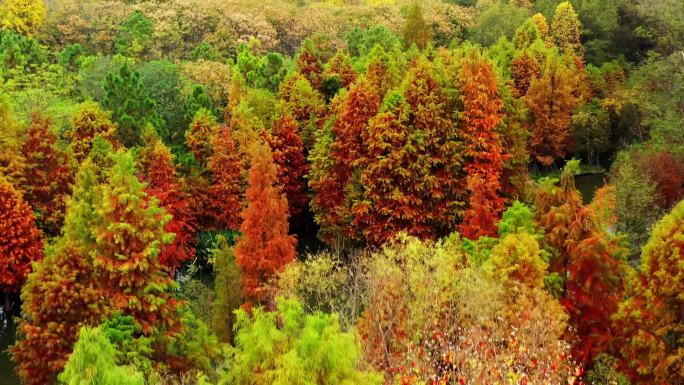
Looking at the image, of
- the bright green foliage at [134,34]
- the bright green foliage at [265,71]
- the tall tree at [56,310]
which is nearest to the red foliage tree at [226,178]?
the bright green foliage at [265,71]

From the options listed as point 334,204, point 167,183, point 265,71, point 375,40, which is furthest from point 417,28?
point 167,183

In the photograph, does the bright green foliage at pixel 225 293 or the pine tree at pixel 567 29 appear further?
the pine tree at pixel 567 29

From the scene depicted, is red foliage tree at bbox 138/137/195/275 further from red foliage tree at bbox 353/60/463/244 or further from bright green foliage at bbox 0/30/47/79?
bright green foliage at bbox 0/30/47/79

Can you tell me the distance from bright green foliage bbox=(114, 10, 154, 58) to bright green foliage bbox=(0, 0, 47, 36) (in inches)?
325

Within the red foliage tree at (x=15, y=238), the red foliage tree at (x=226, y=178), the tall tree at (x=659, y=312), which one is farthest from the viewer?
the red foliage tree at (x=226, y=178)

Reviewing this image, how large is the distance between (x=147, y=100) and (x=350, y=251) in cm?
1435

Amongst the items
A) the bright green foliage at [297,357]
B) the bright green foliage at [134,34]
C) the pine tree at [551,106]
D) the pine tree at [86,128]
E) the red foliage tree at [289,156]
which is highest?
the bright green foliage at [297,357]

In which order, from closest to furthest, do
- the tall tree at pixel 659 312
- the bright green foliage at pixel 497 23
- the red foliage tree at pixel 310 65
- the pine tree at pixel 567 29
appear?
the tall tree at pixel 659 312, the red foliage tree at pixel 310 65, the pine tree at pixel 567 29, the bright green foliage at pixel 497 23

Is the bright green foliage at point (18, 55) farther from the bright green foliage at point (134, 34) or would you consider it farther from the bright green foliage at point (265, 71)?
the bright green foliage at point (265, 71)

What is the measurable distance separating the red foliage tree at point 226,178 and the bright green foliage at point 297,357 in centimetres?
2480

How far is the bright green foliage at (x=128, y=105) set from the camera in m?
37.2

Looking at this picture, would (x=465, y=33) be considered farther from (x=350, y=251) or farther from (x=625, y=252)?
(x=625, y=252)

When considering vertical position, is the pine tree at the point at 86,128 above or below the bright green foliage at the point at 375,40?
above

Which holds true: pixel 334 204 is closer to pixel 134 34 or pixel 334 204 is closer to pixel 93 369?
pixel 93 369
